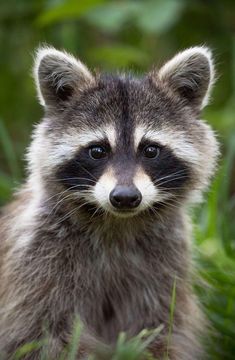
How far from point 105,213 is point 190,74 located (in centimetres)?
→ 107

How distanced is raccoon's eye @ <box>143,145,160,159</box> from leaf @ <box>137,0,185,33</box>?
2568 millimetres

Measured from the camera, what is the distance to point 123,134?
6078 mm

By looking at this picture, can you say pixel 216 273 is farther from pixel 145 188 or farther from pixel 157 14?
pixel 157 14

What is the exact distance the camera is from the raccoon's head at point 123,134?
19.9 feet

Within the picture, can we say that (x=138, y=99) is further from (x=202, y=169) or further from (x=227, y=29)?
(x=227, y=29)

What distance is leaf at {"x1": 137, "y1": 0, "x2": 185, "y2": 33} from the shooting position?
28.2 feet

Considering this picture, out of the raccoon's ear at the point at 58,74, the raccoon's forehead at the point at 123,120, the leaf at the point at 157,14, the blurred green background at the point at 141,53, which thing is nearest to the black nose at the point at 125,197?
the raccoon's forehead at the point at 123,120

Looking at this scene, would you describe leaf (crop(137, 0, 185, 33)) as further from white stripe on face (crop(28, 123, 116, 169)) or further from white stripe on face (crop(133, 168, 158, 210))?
white stripe on face (crop(133, 168, 158, 210))

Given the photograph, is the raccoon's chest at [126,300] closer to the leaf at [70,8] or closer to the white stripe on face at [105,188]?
the white stripe on face at [105,188]

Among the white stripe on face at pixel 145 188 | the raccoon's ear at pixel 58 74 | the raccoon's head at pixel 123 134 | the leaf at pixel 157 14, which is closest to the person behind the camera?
the white stripe on face at pixel 145 188

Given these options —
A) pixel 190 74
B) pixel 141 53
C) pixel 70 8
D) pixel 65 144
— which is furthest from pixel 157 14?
pixel 65 144

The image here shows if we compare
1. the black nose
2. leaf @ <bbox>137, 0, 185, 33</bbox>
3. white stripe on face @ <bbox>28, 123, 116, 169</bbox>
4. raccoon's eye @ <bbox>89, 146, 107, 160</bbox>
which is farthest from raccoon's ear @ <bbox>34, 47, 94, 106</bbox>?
leaf @ <bbox>137, 0, 185, 33</bbox>

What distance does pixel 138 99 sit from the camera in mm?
6230

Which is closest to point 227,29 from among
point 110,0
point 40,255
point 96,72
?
point 110,0
